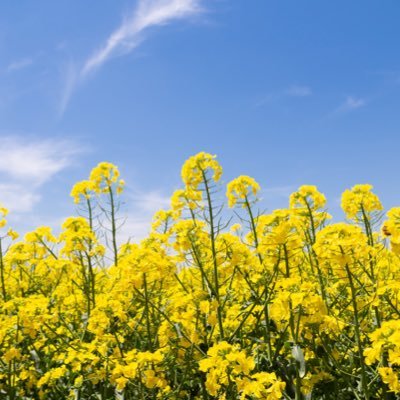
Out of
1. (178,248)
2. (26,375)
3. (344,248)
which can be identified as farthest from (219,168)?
(26,375)

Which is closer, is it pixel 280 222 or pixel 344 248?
pixel 344 248

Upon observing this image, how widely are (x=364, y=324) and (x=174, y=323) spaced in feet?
4.43

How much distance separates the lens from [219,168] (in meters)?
3.92

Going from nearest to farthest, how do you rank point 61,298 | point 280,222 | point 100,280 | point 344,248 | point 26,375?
point 344,248 → point 280,222 → point 26,375 → point 61,298 → point 100,280

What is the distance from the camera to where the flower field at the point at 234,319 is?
2.98 m

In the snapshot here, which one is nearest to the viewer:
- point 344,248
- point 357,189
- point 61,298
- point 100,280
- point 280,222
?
point 344,248

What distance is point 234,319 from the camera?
4000 mm

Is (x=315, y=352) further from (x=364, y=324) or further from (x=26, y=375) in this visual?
(x=26, y=375)

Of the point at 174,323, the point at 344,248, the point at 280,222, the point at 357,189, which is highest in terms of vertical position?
the point at 357,189

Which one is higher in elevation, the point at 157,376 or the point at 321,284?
the point at 321,284

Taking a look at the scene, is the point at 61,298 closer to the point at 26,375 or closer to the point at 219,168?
the point at 26,375

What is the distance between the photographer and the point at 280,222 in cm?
339

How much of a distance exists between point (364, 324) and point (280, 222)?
104 centimetres

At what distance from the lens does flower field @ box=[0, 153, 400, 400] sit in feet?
9.78
